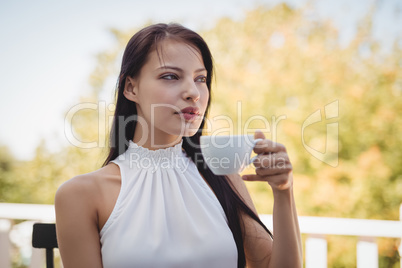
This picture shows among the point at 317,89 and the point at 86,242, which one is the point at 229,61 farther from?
the point at 86,242

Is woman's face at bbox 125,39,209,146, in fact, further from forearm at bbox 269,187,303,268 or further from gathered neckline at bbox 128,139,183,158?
forearm at bbox 269,187,303,268

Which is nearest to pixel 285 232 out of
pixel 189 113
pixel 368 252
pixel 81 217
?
pixel 189 113

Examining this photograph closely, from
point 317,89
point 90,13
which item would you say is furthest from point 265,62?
point 90,13

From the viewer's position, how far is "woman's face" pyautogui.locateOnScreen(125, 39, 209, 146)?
44.5 inches

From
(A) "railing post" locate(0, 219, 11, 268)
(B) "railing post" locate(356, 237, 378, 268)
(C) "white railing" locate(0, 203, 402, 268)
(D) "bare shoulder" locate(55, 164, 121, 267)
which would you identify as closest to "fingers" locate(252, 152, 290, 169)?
(D) "bare shoulder" locate(55, 164, 121, 267)

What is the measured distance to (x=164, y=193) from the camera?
124 centimetres

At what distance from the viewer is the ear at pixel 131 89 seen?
1257 millimetres

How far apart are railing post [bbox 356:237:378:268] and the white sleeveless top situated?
136 cm

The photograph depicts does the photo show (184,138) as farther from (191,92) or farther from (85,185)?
(85,185)

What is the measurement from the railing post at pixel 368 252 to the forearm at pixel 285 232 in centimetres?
126

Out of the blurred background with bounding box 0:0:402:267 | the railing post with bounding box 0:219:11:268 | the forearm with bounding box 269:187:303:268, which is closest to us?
the forearm with bounding box 269:187:303:268

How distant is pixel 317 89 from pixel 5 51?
195 inches

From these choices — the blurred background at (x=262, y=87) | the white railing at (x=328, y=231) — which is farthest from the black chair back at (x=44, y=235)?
the blurred background at (x=262, y=87)

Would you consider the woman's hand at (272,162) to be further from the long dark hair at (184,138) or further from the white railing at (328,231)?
the white railing at (328,231)
